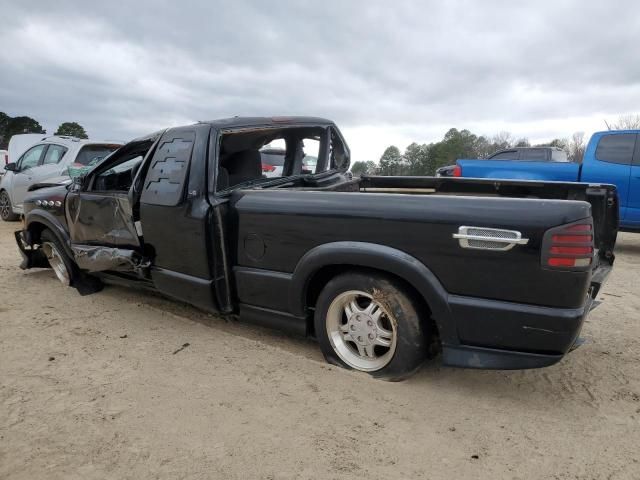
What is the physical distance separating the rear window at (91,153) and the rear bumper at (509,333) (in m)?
8.67

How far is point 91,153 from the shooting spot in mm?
9391

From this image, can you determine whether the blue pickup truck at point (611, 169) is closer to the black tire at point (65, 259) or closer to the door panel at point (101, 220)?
the door panel at point (101, 220)

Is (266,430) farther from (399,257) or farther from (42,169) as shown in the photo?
(42,169)

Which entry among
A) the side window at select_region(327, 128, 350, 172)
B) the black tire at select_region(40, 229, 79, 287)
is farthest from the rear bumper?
the black tire at select_region(40, 229, 79, 287)

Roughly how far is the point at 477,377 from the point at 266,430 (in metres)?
1.47

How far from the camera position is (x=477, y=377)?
3070 millimetres

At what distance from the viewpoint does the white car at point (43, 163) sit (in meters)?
9.33

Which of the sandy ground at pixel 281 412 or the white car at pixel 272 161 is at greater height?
the white car at pixel 272 161

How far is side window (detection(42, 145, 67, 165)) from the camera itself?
31.2 ft

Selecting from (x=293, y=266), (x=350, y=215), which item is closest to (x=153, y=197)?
(x=293, y=266)

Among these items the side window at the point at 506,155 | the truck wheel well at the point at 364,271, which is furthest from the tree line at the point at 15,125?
the truck wheel well at the point at 364,271

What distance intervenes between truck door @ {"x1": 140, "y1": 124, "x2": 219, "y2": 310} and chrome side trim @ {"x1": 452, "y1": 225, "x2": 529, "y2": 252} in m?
1.82

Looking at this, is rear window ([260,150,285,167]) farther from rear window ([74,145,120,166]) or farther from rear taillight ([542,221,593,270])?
rear window ([74,145,120,166])

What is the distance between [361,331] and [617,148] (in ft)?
21.7
